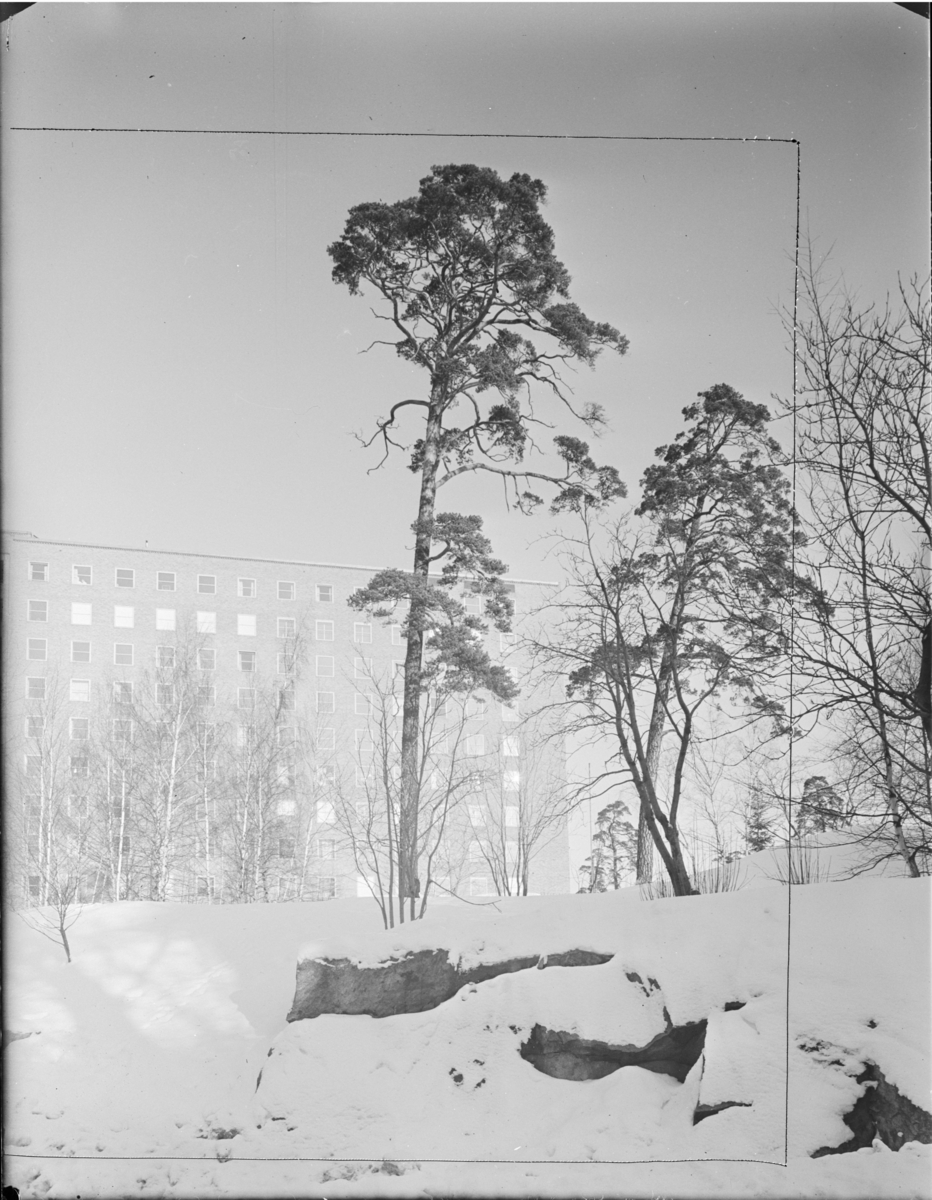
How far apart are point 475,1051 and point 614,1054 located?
53 cm

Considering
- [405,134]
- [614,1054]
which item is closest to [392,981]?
[614,1054]

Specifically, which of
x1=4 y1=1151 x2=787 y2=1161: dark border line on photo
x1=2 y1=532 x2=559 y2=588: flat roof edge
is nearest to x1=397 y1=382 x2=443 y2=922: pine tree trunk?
x1=2 y1=532 x2=559 y2=588: flat roof edge

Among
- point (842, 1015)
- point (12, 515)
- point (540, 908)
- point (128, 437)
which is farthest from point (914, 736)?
point (12, 515)

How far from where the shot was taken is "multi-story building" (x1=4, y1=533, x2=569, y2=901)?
3.88m

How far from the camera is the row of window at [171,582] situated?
3.87 metres

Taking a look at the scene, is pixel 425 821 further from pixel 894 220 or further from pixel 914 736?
pixel 894 220

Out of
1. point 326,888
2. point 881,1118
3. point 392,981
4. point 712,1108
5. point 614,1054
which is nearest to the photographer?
point 881,1118

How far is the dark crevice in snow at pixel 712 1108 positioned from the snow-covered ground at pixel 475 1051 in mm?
13

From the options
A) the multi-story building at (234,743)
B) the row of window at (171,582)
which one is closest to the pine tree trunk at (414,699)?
the multi-story building at (234,743)

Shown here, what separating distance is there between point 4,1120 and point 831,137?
201 inches

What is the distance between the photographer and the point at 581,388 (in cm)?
406

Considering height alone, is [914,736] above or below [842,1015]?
above

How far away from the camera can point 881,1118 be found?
3.32m

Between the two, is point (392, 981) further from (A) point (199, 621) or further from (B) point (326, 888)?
(A) point (199, 621)
